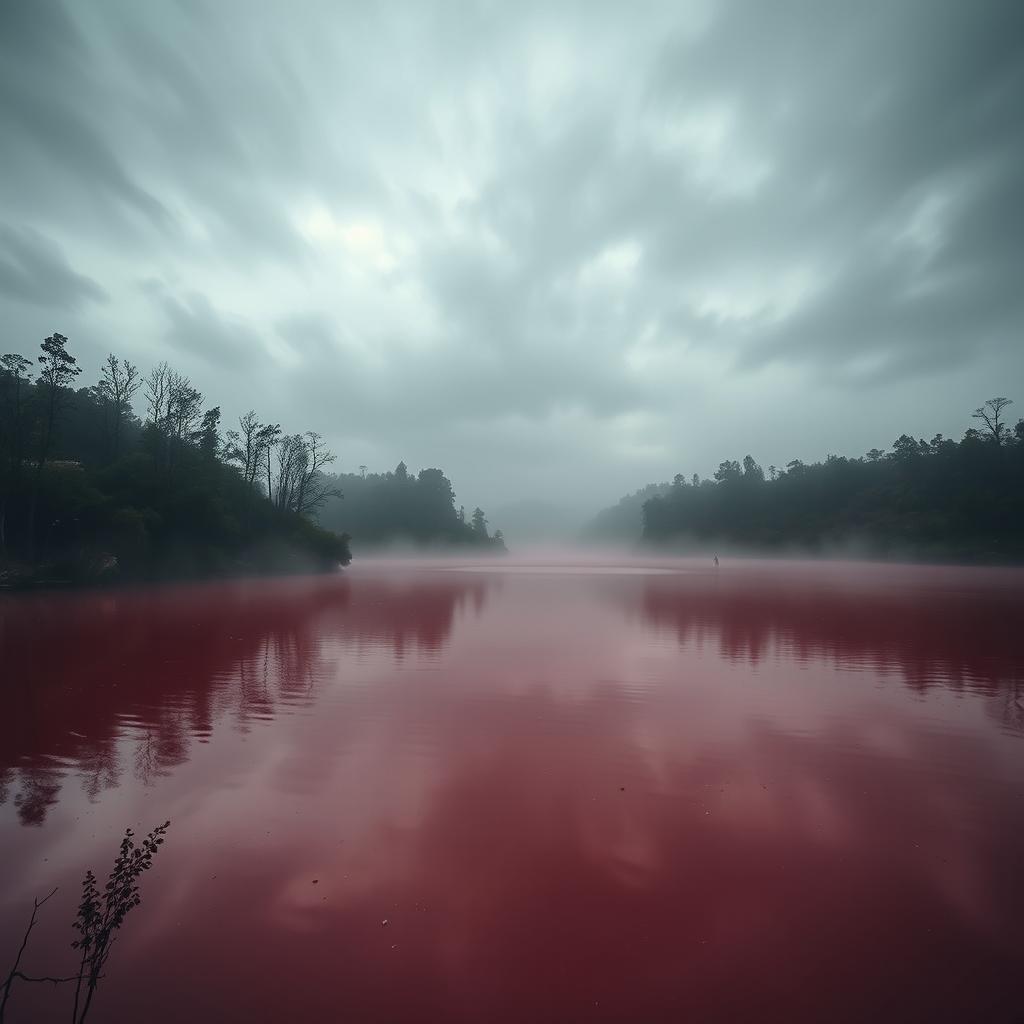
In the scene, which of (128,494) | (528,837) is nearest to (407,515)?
(128,494)

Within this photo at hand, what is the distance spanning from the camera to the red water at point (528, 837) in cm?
280

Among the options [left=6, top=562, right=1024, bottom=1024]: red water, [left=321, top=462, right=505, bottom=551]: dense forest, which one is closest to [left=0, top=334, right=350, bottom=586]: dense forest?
[left=6, top=562, right=1024, bottom=1024]: red water

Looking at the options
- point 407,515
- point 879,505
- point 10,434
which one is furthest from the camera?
point 407,515

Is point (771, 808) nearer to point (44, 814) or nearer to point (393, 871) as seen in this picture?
point (393, 871)

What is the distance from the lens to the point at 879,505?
90.0m

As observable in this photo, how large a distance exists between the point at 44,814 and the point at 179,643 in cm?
855

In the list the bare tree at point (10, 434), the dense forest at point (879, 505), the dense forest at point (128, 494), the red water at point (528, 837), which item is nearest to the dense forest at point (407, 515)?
the dense forest at point (879, 505)

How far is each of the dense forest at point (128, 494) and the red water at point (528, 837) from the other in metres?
22.0

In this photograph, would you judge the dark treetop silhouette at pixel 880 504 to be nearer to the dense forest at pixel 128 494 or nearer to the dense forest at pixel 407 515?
the dense forest at pixel 407 515

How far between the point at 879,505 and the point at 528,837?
10772 centimetres

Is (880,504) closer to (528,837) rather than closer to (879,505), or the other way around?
(879,505)

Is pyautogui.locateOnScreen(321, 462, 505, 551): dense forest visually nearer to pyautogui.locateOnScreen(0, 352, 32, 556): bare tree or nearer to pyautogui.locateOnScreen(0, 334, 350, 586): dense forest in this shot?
pyautogui.locateOnScreen(0, 334, 350, 586): dense forest

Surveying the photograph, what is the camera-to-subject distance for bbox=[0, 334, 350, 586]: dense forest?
26.4 m

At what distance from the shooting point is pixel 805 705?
7766mm
